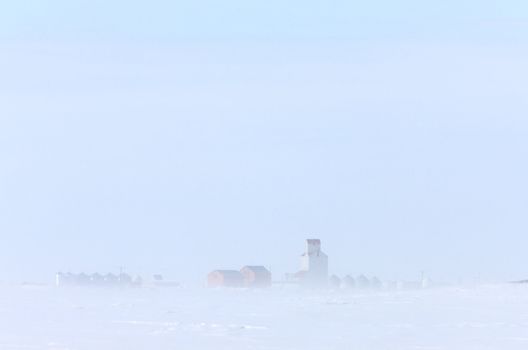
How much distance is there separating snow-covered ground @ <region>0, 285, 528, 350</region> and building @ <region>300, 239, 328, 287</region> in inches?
1469

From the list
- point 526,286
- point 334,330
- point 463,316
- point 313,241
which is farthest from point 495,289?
point 313,241

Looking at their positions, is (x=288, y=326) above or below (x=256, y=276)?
below

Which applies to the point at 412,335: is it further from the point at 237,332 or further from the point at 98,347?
the point at 98,347

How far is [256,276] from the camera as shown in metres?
86.6

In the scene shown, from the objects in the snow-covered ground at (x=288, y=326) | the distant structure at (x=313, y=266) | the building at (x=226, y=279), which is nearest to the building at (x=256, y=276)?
the building at (x=226, y=279)

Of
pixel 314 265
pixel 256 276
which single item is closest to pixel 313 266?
pixel 314 265

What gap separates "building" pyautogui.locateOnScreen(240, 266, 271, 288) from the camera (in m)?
85.7

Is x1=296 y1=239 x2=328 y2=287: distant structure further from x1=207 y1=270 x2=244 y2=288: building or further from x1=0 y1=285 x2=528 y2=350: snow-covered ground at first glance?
x1=0 y1=285 x2=528 y2=350: snow-covered ground

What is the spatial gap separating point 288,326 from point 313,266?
50.8m

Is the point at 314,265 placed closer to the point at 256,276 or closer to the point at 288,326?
the point at 256,276

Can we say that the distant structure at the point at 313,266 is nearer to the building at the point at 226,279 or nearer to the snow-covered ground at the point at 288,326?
the building at the point at 226,279

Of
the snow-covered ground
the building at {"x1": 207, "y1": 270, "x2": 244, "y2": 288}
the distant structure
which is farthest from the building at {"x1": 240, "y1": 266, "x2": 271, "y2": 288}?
Result: the snow-covered ground

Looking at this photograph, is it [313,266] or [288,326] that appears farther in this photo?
[313,266]

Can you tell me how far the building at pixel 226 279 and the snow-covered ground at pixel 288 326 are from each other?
4163 cm
